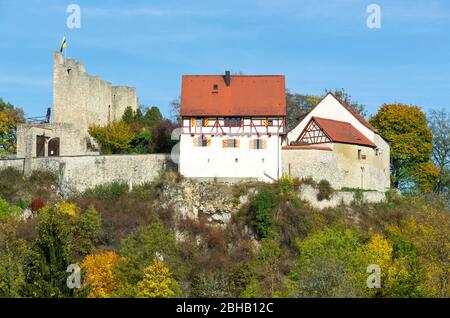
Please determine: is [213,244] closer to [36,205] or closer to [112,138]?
[36,205]

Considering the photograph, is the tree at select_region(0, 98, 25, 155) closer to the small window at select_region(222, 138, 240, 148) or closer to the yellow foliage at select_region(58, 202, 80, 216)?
the yellow foliage at select_region(58, 202, 80, 216)

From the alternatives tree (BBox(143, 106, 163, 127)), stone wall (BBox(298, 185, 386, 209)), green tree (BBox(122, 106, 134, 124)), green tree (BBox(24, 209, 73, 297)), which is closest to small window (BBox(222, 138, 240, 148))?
stone wall (BBox(298, 185, 386, 209))

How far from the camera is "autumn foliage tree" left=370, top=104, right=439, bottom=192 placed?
232 feet

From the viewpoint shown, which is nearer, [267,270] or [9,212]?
[267,270]

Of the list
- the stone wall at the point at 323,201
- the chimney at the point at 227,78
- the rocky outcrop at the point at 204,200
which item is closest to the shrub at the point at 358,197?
the stone wall at the point at 323,201

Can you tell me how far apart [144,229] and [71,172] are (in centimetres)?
809

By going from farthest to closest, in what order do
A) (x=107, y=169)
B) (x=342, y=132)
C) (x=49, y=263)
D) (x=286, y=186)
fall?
(x=342, y=132)
(x=107, y=169)
(x=286, y=186)
(x=49, y=263)

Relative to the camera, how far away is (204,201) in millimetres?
57875

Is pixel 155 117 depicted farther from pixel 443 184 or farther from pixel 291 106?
pixel 443 184

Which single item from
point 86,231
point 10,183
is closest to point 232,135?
point 86,231

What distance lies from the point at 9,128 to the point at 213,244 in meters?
23.4
